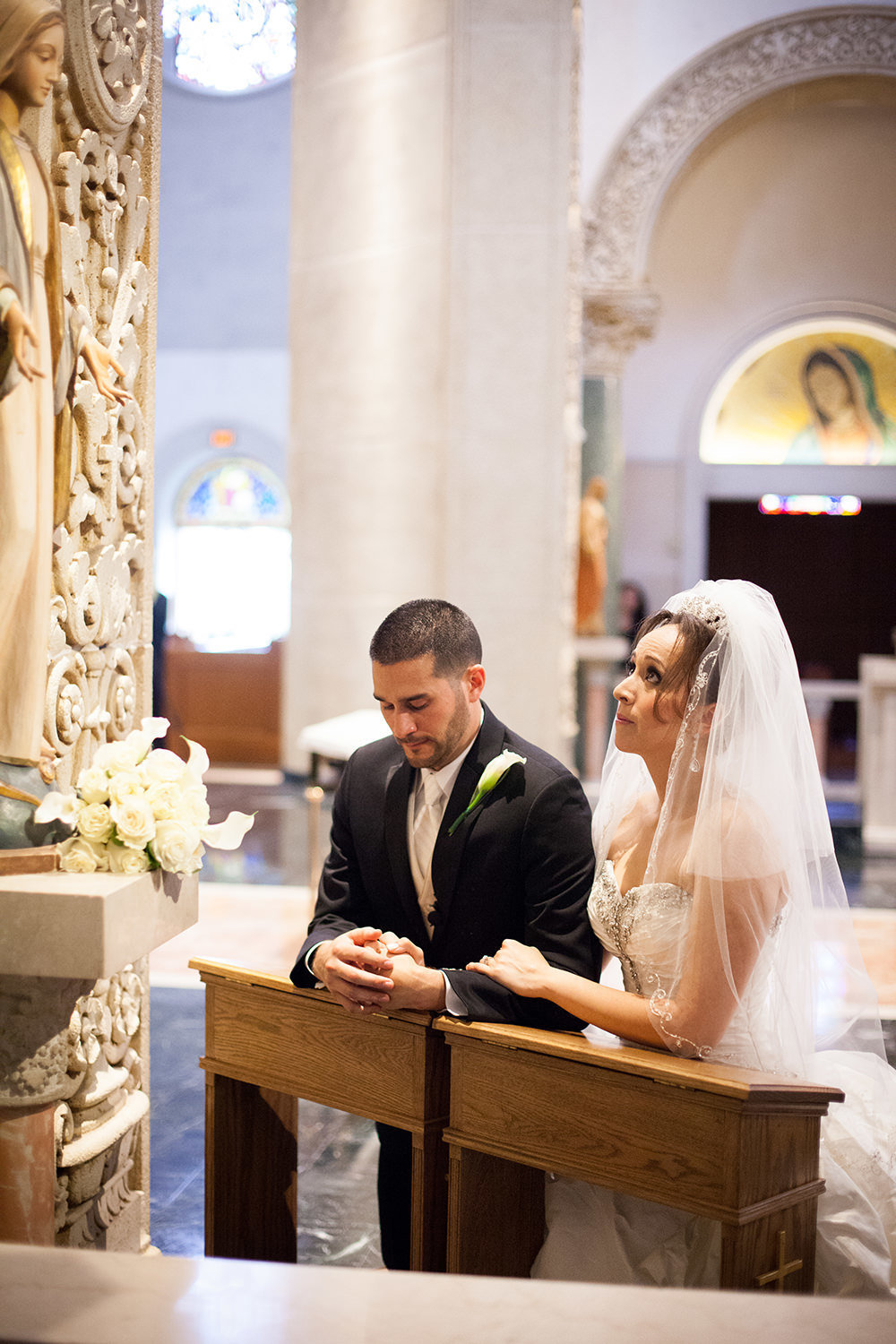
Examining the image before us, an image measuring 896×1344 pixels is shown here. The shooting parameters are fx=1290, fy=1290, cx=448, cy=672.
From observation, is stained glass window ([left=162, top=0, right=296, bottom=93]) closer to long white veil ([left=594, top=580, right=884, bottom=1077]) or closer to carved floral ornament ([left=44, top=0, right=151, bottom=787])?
carved floral ornament ([left=44, top=0, right=151, bottom=787])

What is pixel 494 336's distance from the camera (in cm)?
895

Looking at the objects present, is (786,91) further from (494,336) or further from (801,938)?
(801,938)

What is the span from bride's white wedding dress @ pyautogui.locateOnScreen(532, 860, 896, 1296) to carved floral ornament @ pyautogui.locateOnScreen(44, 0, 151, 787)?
1267mm

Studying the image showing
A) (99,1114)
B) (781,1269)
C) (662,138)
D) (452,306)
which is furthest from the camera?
(662,138)

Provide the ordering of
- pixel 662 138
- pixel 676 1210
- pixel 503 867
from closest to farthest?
pixel 676 1210
pixel 503 867
pixel 662 138

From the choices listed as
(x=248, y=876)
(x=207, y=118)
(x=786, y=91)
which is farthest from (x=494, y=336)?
(x=207, y=118)

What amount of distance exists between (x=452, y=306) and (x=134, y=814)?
7.07 metres

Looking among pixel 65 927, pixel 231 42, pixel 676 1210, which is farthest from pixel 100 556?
pixel 231 42

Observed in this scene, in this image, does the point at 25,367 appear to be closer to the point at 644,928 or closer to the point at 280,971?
the point at 280,971

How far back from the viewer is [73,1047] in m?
2.96

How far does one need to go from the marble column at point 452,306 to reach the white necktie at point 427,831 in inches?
239

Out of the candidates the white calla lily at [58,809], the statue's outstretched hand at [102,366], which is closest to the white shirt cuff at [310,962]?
the white calla lily at [58,809]

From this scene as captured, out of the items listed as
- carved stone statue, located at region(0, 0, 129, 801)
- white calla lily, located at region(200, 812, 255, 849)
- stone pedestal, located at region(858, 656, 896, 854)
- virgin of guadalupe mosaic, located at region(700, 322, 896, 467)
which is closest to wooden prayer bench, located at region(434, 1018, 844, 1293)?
white calla lily, located at region(200, 812, 255, 849)

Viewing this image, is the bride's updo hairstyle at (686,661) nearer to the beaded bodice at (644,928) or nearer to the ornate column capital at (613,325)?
the beaded bodice at (644,928)
